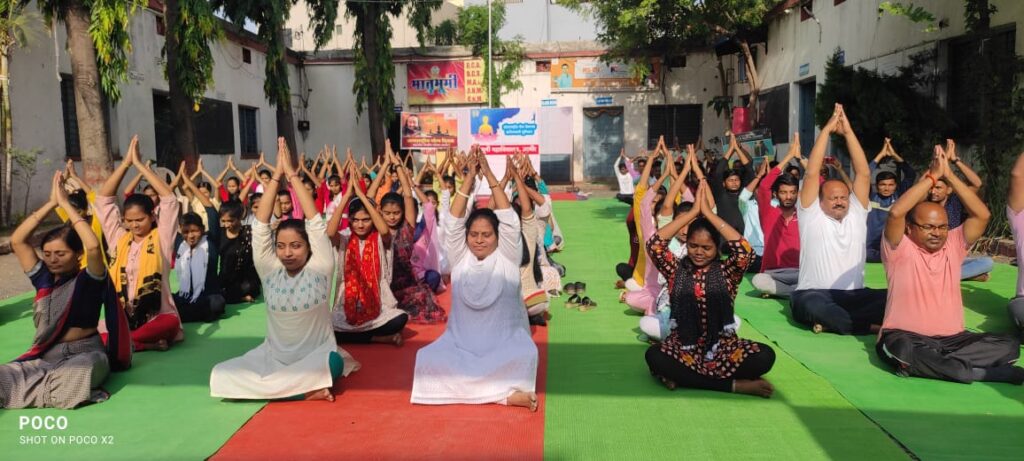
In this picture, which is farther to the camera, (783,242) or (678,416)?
(783,242)

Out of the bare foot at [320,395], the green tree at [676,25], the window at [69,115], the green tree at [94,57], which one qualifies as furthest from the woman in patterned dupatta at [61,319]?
the green tree at [676,25]

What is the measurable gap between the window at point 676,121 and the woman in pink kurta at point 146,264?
1915cm

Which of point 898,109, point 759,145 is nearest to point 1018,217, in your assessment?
point 898,109

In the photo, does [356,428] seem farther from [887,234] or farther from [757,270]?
[757,270]

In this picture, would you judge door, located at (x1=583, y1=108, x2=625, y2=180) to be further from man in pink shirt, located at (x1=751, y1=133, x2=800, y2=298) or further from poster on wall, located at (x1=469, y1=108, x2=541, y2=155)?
man in pink shirt, located at (x1=751, y1=133, x2=800, y2=298)

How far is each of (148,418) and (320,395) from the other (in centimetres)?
89

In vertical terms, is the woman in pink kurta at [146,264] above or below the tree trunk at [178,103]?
below

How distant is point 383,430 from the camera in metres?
3.80

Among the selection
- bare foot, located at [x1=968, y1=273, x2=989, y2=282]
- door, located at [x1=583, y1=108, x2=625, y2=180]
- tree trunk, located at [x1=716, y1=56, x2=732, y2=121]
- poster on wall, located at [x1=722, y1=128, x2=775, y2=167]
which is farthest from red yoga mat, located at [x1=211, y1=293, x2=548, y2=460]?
door, located at [x1=583, y1=108, x2=625, y2=180]

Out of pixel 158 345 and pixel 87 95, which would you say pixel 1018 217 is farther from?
pixel 87 95

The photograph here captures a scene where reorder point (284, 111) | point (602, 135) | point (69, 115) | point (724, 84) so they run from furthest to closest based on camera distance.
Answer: point (602, 135) < point (724, 84) < point (284, 111) < point (69, 115)

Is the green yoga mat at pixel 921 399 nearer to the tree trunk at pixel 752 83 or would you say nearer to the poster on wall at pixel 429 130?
the tree trunk at pixel 752 83

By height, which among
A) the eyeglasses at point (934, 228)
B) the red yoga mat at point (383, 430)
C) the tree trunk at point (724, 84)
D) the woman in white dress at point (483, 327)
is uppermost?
the tree trunk at point (724, 84)

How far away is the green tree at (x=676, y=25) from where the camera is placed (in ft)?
54.6
